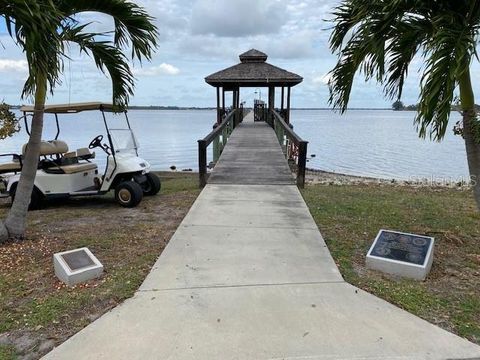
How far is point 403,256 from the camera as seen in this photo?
14.4 ft

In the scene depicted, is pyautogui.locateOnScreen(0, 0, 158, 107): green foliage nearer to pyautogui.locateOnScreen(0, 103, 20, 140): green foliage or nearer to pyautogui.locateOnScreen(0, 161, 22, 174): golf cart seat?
pyautogui.locateOnScreen(0, 103, 20, 140): green foliage

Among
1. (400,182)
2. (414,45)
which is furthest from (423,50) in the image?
(400,182)

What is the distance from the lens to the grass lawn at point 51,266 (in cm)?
325

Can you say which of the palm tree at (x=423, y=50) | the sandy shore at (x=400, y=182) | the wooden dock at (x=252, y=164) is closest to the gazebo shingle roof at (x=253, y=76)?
the wooden dock at (x=252, y=164)

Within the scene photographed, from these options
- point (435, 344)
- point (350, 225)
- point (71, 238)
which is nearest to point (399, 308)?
point (435, 344)

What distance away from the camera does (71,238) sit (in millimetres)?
5523

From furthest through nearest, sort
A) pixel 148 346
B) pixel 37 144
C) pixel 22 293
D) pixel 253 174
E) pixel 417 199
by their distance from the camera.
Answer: pixel 253 174
pixel 417 199
pixel 37 144
pixel 22 293
pixel 148 346

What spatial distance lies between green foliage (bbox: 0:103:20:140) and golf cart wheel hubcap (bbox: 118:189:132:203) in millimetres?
2382

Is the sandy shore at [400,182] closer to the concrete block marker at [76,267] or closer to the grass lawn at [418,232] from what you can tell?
the grass lawn at [418,232]

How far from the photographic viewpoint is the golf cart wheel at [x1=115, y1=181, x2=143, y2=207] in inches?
297

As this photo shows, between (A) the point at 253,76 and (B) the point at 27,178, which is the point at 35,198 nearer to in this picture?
(B) the point at 27,178

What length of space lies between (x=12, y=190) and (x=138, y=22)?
415 centimetres

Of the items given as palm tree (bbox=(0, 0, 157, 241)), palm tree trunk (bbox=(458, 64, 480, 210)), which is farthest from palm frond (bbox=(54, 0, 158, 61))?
palm tree trunk (bbox=(458, 64, 480, 210))

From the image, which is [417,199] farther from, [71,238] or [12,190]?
[12,190]
